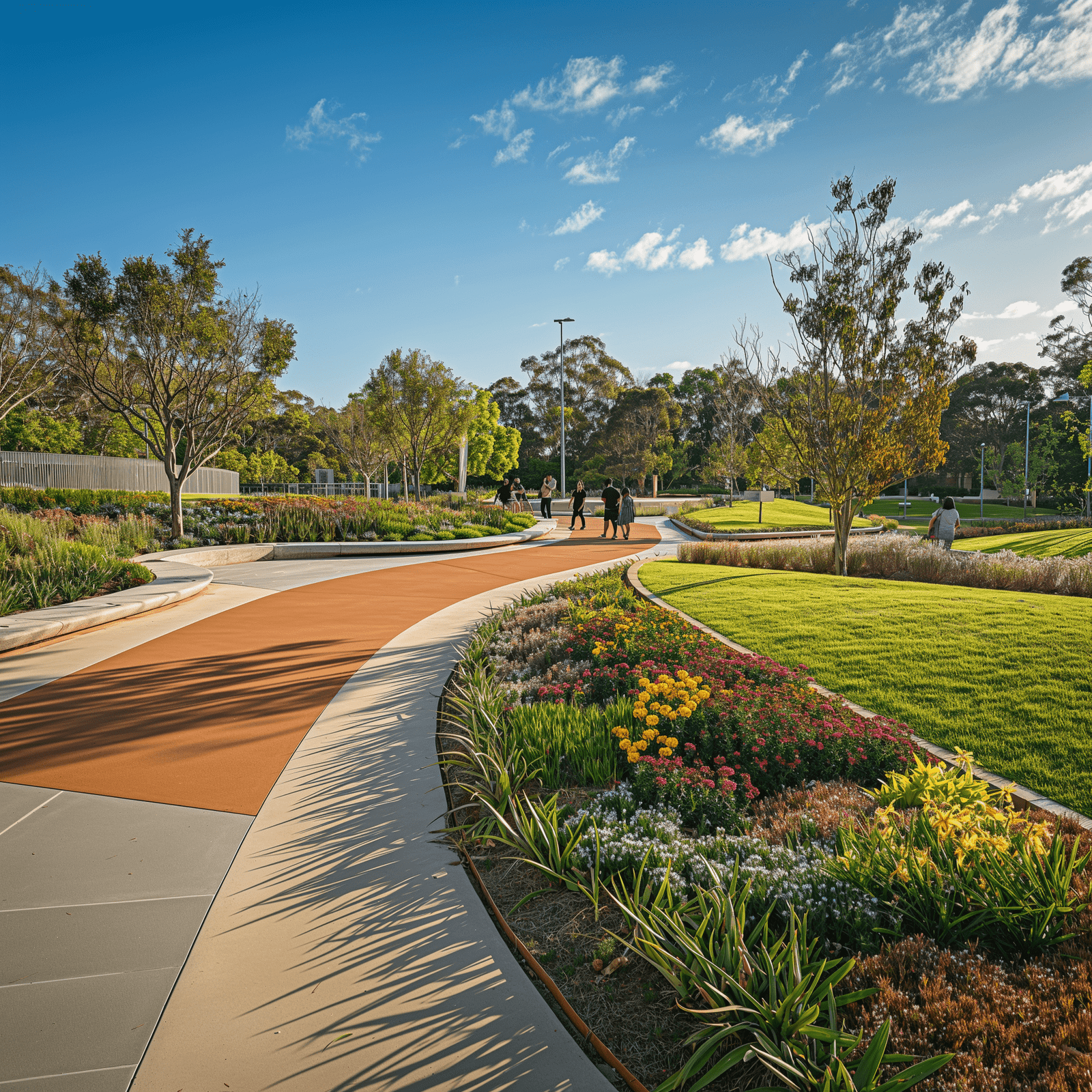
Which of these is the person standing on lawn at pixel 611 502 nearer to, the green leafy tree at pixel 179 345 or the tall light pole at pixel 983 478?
the green leafy tree at pixel 179 345

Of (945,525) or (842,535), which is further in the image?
(945,525)

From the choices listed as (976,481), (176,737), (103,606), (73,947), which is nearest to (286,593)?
(103,606)

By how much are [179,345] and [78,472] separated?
1257 centimetres

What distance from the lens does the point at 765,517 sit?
3044 cm

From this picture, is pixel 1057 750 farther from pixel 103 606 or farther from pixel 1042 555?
pixel 1042 555

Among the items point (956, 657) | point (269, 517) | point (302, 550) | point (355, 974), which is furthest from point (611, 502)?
point (355, 974)

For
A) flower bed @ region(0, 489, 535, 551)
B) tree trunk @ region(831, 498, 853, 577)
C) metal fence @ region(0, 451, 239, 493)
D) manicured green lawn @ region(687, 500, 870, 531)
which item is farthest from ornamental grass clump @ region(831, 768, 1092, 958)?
metal fence @ region(0, 451, 239, 493)

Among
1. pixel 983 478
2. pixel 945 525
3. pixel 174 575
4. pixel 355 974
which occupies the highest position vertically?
pixel 983 478

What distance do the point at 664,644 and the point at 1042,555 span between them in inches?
610

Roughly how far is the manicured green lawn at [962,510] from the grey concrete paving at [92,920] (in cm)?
4511

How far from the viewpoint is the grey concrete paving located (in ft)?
7.00

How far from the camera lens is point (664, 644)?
5.80m

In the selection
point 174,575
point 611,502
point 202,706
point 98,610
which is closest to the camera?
point 202,706

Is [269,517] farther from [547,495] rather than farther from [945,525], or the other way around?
[945,525]
